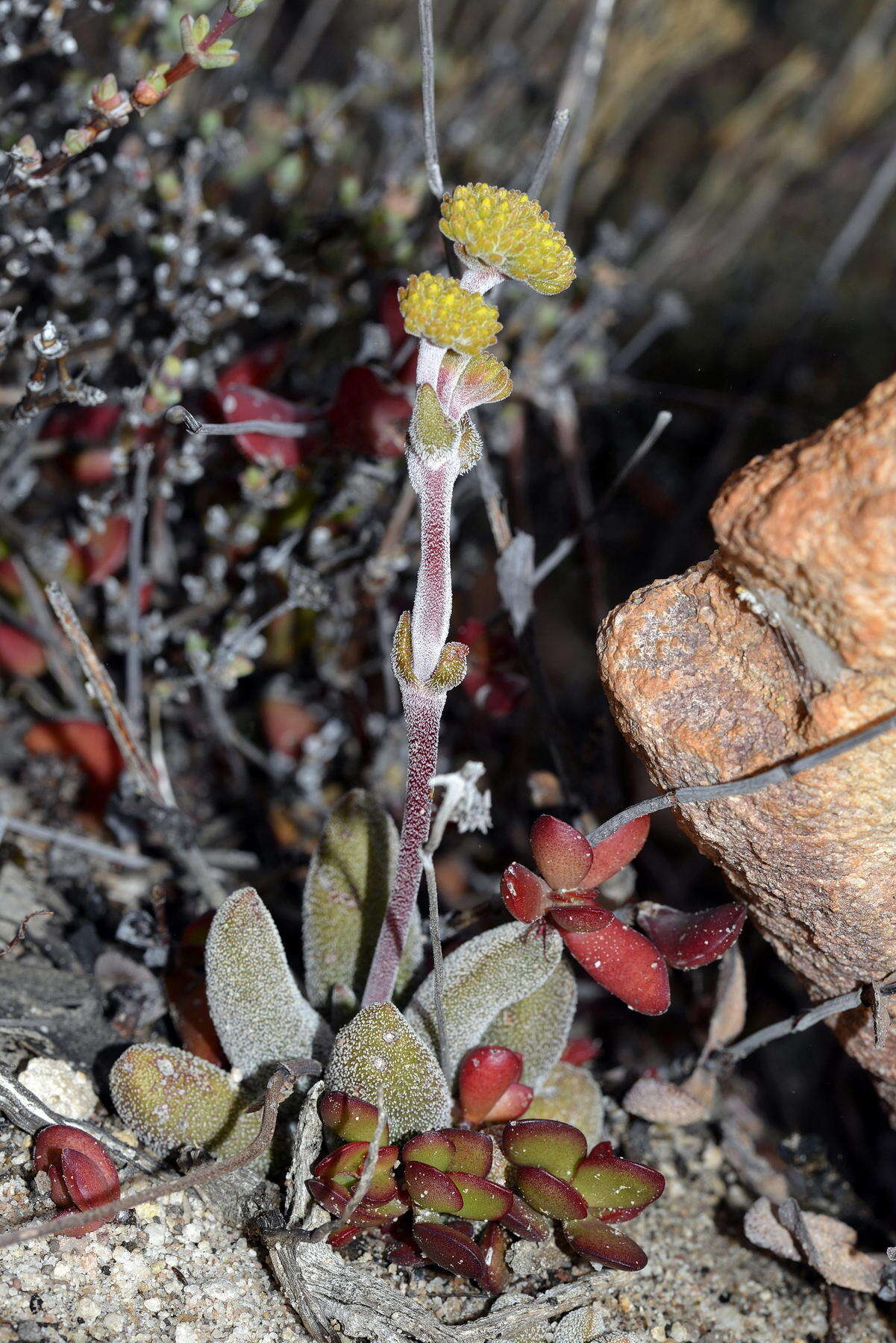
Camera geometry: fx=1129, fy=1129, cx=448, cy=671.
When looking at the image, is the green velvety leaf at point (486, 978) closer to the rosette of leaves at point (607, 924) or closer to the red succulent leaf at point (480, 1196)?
the rosette of leaves at point (607, 924)

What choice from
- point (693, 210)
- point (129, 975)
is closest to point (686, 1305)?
point (129, 975)

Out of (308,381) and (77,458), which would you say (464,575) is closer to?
(308,381)

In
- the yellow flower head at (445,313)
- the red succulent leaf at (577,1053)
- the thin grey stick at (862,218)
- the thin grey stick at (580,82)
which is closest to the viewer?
the yellow flower head at (445,313)

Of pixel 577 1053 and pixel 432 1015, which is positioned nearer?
pixel 432 1015

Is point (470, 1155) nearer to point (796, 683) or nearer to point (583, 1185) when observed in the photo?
point (583, 1185)

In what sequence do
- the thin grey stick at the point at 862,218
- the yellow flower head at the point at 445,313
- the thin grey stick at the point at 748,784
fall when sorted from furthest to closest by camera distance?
the thin grey stick at the point at 862,218
the thin grey stick at the point at 748,784
the yellow flower head at the point at 445,313

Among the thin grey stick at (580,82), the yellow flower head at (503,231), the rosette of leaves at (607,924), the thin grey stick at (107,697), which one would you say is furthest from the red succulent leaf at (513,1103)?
the thin grey stick at (580,82)

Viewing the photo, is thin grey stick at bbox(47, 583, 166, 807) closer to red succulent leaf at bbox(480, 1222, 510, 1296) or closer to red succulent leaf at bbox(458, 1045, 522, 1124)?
red succulent leaf at bbox(458, 1045, 522, 1124)

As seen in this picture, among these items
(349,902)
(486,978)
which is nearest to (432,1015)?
(486,978)
